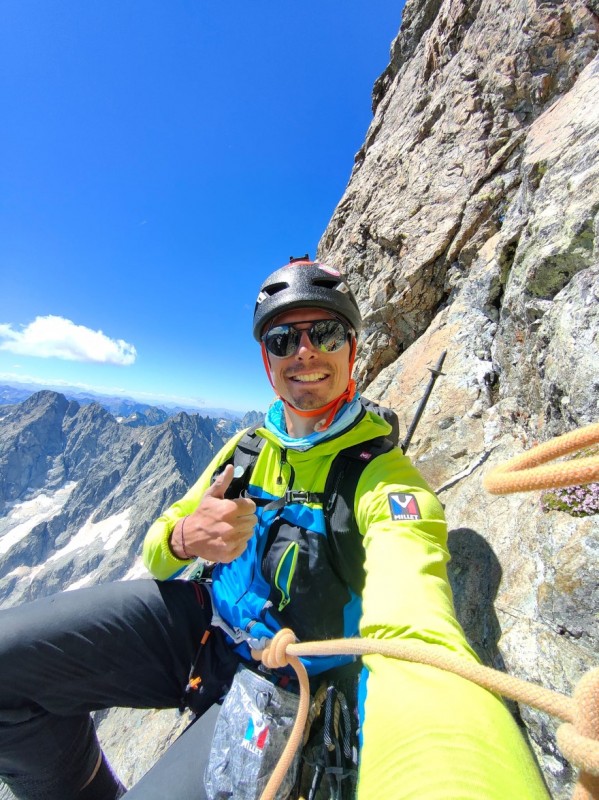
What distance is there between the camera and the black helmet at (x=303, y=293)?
434cm

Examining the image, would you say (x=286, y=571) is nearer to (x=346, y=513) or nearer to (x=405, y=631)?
(x=346, y=513)

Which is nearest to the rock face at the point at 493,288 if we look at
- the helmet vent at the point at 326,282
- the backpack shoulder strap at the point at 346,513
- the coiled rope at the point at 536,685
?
the backpack shoulder strap at the point at 346,513

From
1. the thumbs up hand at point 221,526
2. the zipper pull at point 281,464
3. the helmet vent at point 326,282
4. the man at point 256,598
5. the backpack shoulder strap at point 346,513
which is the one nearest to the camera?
the man at point 256,598

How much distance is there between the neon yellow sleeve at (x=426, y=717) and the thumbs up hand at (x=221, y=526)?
3.43 ft

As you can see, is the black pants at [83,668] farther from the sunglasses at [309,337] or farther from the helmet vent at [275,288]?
the helmet vent at [275,288]

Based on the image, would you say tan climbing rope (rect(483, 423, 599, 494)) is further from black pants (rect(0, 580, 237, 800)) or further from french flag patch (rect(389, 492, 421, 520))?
black pants (rect(0, 580, 237, 800))

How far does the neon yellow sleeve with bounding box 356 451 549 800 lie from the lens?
50.6 inches

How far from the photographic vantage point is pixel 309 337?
13.9 ft

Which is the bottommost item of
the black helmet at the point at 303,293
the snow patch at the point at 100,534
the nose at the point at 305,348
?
the snow patch at the point at 100,534

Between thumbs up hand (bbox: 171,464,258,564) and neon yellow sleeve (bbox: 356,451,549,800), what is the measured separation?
1.05 metres

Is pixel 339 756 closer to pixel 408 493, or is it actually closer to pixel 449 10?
pixel 408 493

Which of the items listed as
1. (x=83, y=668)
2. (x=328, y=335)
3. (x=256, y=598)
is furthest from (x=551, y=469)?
(x=83, y=668)

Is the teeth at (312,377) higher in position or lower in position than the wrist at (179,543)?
higher

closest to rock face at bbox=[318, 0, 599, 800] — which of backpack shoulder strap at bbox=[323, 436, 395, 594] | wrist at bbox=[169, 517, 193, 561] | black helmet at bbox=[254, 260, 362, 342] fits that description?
backpack shoulder strap at bbox=[323, 436, 395, 594]
